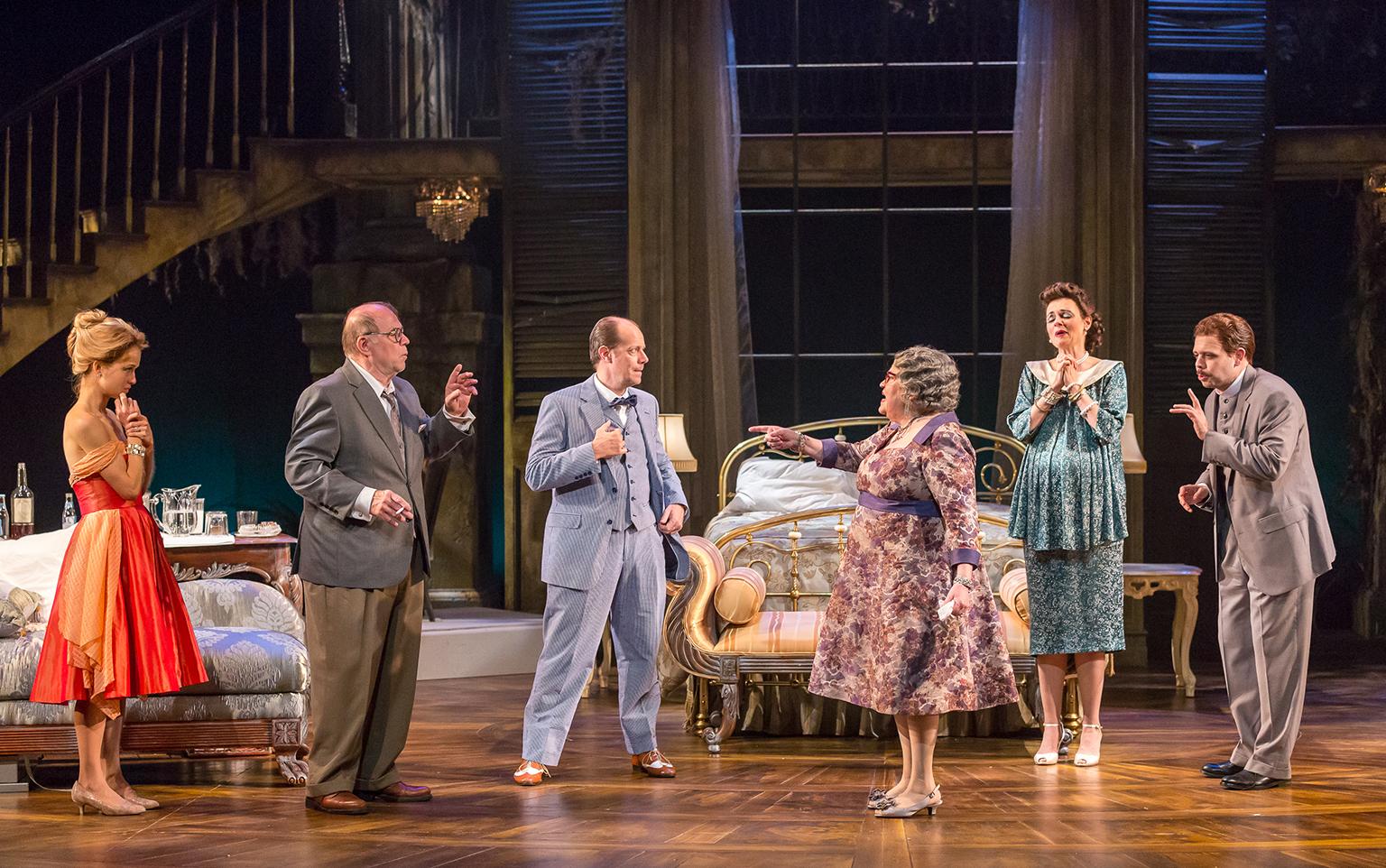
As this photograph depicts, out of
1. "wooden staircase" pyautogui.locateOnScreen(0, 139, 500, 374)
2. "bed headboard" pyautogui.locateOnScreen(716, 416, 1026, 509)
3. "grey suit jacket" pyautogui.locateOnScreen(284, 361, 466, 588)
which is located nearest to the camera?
"grey suit jacket" pyautogui.locateOnScreen(284, 361, 466, 588)

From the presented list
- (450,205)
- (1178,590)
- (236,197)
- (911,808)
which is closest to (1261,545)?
(911,808)

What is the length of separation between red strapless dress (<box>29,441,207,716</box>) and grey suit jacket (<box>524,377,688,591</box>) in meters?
1.12

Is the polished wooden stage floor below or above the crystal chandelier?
below

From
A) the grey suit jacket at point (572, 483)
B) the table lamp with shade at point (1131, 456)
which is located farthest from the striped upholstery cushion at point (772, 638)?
the table lamp with shade at point (1131, 456)

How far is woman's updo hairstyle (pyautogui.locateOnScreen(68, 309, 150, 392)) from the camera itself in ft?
13.2

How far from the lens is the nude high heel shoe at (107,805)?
A: 3982 mm

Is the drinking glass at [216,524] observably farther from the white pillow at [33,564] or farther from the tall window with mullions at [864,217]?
the tall window with mullions at [864,217]

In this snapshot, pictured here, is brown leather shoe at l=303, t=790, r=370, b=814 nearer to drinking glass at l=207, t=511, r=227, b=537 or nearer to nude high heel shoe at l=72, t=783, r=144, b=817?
nude high heel shoe at l=72, t=783, r=144, b=817

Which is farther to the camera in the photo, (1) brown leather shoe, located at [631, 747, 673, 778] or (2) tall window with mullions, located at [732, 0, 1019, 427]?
(2) tall window with mullions, located at [732, 0, 1019, 427]

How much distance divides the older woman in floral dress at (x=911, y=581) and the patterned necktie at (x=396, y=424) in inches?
43.7

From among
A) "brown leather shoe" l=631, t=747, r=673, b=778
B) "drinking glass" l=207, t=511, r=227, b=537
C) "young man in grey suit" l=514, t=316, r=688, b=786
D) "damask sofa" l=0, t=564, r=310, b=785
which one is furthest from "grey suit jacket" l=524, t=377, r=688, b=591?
"drinking glass" l=207, t=511, r=227, b=537

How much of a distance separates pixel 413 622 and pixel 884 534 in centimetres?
140

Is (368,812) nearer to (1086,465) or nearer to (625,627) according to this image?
(625,627)

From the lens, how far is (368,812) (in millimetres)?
3965
